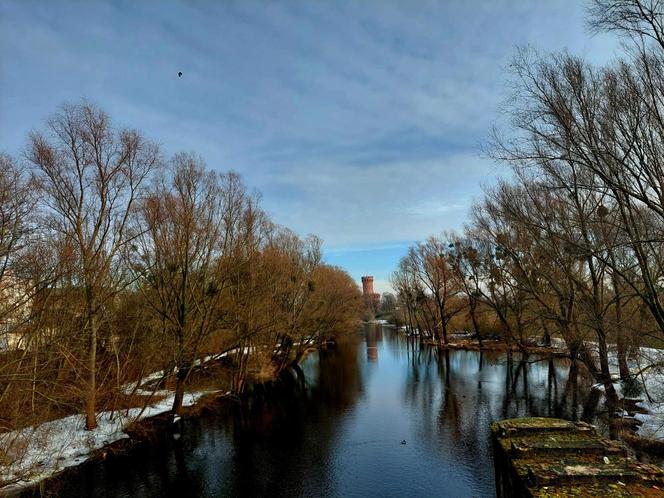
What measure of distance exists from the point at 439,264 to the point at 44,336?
43518 millimetres

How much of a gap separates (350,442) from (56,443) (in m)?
11.2

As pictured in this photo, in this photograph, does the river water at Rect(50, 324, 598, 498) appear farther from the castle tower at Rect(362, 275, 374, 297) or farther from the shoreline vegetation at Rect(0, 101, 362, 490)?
the castle tower at Rect(362, 275, 374, 297)

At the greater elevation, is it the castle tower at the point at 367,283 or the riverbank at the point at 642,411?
the castle tower at the point at 367,283

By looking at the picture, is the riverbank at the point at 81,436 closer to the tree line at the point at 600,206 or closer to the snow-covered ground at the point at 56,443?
the snow-covered ground at the point at 56,443

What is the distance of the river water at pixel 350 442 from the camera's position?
13109mm

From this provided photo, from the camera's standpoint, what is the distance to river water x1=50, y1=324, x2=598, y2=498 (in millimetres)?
13109

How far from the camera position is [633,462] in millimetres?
9914

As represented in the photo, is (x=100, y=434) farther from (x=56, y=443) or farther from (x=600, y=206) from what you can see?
(x=600, y=206)

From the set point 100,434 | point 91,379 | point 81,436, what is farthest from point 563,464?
point 81,436

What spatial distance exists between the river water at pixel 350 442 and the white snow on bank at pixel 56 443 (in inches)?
40.6

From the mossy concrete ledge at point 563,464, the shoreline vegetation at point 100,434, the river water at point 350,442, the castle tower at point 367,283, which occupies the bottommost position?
the river water at point 350,442

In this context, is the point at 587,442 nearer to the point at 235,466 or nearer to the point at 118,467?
the point at 235,466

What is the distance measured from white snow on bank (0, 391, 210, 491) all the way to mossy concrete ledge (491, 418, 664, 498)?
41.0ft

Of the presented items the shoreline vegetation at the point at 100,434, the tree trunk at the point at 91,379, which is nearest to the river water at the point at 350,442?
the shoreline vegetation at the point at 100,434
